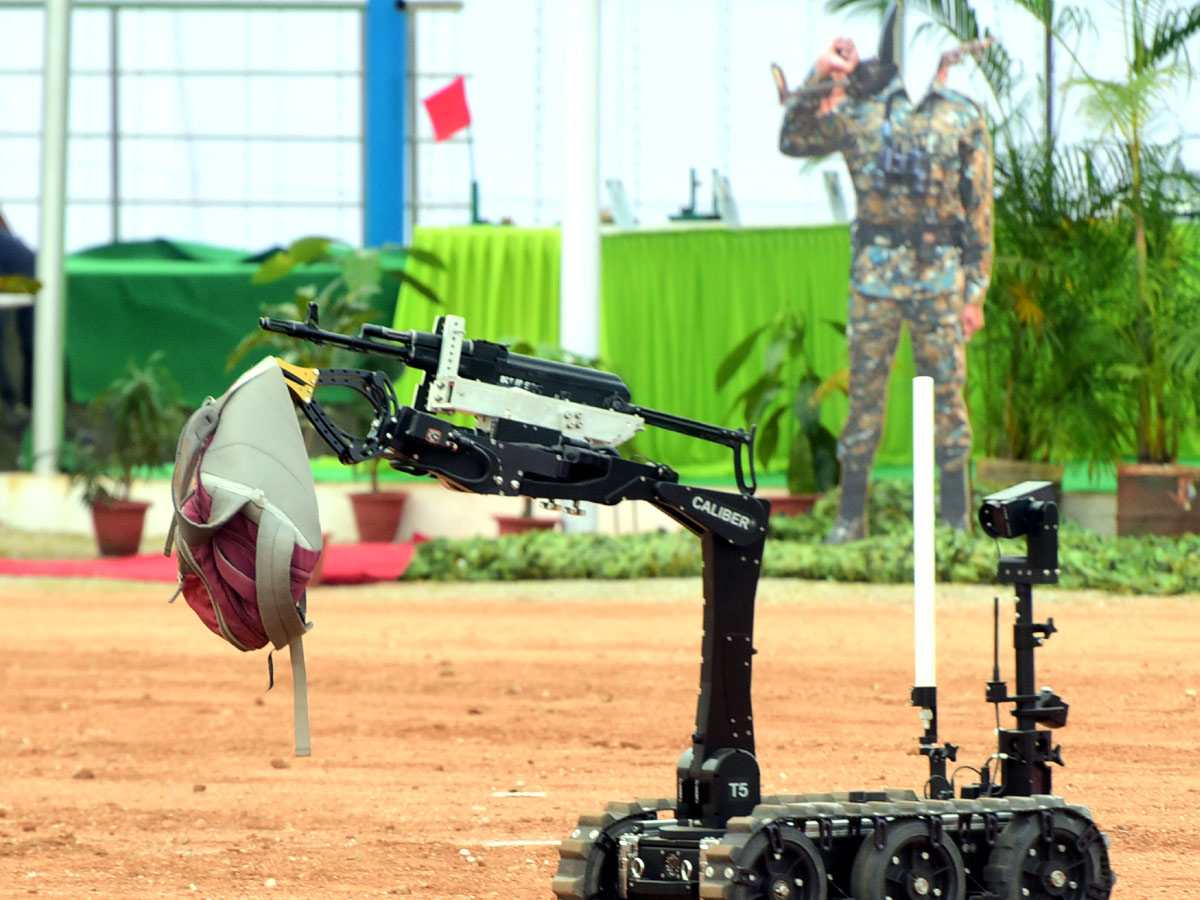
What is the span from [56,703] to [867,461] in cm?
739

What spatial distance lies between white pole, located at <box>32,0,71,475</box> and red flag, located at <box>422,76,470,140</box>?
14.1 ft

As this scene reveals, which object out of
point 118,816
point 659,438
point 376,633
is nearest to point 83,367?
point 659,438

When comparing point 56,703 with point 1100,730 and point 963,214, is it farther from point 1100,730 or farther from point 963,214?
point 963,214

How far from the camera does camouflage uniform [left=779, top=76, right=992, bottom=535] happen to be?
1337cm

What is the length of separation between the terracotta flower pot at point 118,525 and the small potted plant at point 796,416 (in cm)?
559

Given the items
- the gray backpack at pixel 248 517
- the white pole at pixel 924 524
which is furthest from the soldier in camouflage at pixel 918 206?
the gray backpack at pixel 248 517

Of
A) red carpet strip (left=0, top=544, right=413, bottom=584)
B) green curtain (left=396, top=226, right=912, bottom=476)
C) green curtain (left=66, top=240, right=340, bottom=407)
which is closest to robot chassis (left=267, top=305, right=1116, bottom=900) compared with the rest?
red carpet strip (left=0, top=544, right=413, bottom=584)

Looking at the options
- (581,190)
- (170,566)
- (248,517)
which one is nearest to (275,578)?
(248,517)

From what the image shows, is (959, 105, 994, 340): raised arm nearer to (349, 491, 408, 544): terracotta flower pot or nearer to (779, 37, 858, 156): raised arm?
(779, 37, 858, 156): raised arm

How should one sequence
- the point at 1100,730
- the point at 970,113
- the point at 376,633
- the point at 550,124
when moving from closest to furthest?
the point at 1100,730, the point at 376,633, the point at 970,113, the point at 550,124

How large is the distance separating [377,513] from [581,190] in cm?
368

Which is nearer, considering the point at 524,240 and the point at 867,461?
the point at 867,461

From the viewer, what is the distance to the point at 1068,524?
14406mm

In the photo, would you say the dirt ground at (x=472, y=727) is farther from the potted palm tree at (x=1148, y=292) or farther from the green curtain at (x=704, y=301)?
the green curtain at (x=704, y=301)
